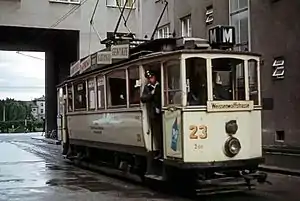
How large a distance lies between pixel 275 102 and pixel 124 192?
7369mm

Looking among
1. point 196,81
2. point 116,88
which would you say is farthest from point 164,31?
point 196,81

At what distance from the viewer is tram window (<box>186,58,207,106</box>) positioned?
12.0 meters

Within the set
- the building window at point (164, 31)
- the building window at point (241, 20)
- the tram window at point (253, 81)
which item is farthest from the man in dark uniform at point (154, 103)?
the building window at point (164, 31)

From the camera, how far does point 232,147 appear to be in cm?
1199

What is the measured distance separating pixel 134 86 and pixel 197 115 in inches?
110

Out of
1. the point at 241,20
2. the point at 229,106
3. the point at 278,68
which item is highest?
the point at 241,20

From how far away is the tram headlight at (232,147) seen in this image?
11961 mm

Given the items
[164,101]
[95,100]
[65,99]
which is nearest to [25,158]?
[65,99]

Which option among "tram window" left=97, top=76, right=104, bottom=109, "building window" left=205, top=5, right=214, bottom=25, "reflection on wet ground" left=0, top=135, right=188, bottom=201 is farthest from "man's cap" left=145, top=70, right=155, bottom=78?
"building window" left=205, top=5, right=214, bottom=25

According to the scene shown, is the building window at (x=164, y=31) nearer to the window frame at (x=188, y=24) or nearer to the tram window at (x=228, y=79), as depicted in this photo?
the window frame at (x=188, y=24)

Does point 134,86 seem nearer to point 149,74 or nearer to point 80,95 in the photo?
point 149,74

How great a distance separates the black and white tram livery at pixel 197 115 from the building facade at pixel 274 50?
13.3 feet

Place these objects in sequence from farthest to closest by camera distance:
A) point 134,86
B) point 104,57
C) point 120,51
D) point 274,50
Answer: point 274,50
point 104,57
point 120,51
point 134,86

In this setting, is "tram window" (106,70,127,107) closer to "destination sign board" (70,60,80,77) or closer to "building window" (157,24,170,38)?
"destination sign board" (70,60,80,77)
